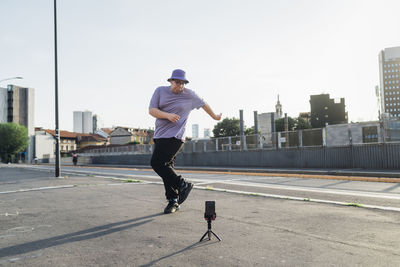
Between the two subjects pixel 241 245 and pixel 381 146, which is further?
pixel 381 146

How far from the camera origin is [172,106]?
4340mm

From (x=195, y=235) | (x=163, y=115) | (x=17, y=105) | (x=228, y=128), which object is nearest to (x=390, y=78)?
(x=228, y=128)

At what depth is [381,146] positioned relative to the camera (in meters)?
15.4

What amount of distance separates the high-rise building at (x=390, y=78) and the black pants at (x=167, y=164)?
19643 centimetres

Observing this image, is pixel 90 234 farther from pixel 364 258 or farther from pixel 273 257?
pixel 364 258

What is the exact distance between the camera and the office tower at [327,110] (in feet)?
261

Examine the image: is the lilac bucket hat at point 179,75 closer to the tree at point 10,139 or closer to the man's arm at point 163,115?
the man's arm at point 163,115

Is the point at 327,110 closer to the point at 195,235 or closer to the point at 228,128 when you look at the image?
the point at 228,128

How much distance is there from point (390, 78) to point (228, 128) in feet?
471

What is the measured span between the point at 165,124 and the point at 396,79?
692 ft

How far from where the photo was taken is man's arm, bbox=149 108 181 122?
3.97m

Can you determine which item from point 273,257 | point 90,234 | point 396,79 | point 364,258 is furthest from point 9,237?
point 396,79

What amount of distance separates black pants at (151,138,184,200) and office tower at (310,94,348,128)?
80307mm

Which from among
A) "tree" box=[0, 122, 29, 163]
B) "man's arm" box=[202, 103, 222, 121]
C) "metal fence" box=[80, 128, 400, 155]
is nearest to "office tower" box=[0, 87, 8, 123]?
"tree" box=[0, 122, 29, 163]
